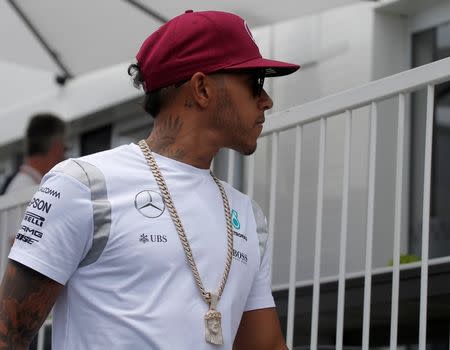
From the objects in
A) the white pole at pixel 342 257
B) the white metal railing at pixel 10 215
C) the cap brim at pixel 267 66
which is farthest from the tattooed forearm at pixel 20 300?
the white metal railing at pixel 10 215

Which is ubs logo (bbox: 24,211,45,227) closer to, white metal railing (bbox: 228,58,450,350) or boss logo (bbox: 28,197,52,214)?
boss logo (bbox: 28,197,52,214)

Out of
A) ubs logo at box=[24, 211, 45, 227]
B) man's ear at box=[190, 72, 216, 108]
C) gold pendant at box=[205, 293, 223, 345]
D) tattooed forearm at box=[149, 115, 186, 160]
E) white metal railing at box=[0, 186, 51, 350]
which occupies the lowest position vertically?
white metal railing at box=[0, 186, 51, 350]

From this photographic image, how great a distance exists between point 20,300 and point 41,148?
4.38 m

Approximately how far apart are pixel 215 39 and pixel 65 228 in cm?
55

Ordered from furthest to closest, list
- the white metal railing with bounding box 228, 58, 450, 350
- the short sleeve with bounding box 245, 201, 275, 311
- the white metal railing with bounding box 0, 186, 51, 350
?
the white metal railing with bounding box 0, 186, 51, 350, the white metal railing with bounding box 228, 58, 450, 350, the short sleeve with bounding box 245, 201, 275, 311

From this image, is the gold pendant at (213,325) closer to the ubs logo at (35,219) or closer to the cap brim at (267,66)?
the ubs logo at (35,219)

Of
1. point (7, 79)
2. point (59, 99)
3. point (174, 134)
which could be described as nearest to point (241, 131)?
point (174, 134)

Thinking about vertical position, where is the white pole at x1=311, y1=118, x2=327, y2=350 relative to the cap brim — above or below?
below

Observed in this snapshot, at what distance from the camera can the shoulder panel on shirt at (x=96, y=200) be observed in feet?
8.43

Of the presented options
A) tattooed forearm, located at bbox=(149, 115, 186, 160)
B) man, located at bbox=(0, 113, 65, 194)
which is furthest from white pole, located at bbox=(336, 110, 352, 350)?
man, located at bbox=(0, 113, 65, 194)

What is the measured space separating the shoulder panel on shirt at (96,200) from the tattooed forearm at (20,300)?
0.09 meters

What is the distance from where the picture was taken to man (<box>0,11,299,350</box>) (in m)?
2.54

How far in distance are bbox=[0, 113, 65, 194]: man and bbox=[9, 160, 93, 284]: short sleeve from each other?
3.97m

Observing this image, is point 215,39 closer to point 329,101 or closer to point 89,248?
point 89,248
